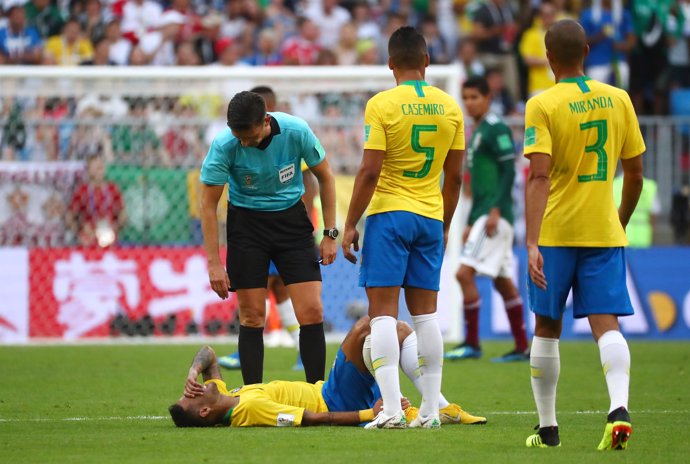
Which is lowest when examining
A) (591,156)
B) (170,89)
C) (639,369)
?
(639,369)

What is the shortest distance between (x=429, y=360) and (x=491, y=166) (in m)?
5.34

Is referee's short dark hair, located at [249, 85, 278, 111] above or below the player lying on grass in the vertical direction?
above

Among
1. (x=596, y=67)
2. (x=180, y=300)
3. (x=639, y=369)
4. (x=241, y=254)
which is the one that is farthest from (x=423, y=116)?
(x=596, y=67)

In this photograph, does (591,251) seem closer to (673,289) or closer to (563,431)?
(563,431)

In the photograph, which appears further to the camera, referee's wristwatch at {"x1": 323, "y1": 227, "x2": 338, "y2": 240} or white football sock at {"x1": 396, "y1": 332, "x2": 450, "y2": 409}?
referee's wristwatch at {"x1": 323, "y1": 227, "x2": 338, "y2": 240}

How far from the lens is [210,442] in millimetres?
6789

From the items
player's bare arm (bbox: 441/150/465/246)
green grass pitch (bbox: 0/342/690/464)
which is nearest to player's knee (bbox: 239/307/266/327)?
green grass pitch (bbox: 0/342/690/464)

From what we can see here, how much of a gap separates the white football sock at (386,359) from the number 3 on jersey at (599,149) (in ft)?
5.01

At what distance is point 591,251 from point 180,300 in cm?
932

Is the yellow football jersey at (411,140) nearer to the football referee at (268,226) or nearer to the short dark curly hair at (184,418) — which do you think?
the football referee at (268,226)

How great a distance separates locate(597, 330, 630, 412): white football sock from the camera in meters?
6.28

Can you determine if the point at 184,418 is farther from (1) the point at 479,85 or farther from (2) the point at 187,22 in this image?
(2) the point at 187,22

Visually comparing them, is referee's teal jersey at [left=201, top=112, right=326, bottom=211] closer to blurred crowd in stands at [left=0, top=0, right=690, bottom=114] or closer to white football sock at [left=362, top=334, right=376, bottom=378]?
white football sock at [left=362, top=334, right=376, bottom=378]

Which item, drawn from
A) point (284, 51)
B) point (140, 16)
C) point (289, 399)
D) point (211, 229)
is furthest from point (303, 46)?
point (289, 399)
